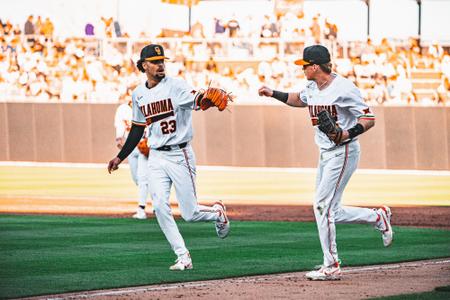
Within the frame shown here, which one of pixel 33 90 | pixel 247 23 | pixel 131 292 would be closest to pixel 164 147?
pixel 131 292

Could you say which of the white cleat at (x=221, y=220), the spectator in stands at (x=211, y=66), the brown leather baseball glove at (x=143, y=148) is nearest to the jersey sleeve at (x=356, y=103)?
the white cleat at (x=221, y=220)

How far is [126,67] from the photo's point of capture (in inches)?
1212

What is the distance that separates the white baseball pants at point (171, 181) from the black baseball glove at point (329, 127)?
1.48 metres

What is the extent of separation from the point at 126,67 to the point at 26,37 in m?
4.49

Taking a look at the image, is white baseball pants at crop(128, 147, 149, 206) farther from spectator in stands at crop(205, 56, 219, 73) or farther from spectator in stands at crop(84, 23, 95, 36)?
spectator in stands at crop(84, 23, 95, 36)

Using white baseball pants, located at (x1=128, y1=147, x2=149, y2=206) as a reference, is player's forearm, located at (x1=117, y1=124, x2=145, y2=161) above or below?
above

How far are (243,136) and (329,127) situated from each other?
1759cm

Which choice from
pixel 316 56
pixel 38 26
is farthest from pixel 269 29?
pixel 316 56

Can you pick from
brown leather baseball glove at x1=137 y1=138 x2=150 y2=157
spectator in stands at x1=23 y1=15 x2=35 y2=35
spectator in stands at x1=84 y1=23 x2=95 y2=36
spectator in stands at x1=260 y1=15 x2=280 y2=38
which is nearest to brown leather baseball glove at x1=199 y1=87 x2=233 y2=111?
brown leather baseball glove at x1=137 y1=138 x2=150 y2=157

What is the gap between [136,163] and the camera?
15445mm

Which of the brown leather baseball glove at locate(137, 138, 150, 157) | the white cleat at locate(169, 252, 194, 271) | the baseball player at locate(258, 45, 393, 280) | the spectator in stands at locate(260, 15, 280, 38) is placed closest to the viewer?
the baseball player at locate(258, 45, 393, 280)

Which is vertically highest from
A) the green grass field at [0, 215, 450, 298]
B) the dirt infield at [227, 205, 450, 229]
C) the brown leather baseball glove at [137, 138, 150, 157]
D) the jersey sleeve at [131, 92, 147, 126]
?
the jersey sleeve at [131, 92, 147, 126]

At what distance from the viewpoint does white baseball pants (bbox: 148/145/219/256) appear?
9805 mm

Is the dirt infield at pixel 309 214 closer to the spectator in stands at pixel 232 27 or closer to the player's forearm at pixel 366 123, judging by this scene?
the player's forearm at pixel 366 123
